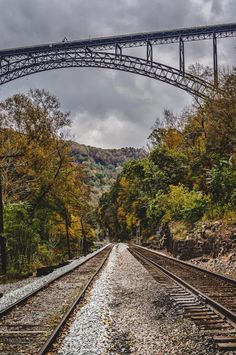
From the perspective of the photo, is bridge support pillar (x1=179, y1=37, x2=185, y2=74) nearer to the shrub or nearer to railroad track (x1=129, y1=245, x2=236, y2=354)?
the shrub

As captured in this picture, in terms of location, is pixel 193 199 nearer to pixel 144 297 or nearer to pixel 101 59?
pixel 144 297

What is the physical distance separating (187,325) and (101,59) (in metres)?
32.2

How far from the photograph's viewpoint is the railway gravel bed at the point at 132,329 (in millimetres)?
6391

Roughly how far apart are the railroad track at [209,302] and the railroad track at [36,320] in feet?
8.34

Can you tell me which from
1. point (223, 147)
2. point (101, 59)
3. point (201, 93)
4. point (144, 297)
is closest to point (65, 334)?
point (144, 297)

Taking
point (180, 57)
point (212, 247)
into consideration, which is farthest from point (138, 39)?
point (212, 247)

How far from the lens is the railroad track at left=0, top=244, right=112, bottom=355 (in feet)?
21.7

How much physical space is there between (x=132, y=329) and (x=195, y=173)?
89.0 ft

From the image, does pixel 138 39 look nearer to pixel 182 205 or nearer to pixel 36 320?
pixel 182 205

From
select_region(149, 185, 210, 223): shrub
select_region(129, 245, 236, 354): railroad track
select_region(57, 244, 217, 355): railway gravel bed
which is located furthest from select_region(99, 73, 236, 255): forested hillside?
select_region(57, 244, 217, 355): railway gravel bed

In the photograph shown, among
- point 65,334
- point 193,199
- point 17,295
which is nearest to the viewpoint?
point 65,334

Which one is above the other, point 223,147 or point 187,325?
point 223,147

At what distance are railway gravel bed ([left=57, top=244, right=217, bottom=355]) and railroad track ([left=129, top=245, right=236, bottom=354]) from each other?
218 millimetres

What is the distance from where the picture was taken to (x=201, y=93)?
32750 millimetres
